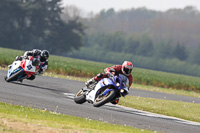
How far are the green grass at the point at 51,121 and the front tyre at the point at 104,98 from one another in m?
1.82

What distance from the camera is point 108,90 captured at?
13.7 meters

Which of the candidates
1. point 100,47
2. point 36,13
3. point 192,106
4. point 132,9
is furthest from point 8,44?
point 192,106

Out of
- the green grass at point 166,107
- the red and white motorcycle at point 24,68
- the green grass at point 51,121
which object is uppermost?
the red and white motorcycle at point 24,68

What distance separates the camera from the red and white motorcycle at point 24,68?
59.5 feet

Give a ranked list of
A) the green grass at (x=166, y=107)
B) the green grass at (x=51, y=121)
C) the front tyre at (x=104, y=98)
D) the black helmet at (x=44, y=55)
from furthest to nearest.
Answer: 1. the black helmet at (x=44, y=55)
2. the green grass at (x=166, y=107)
3. the front tyre at (x=104, y=98)
4. the green grass at (x=51, y=121)

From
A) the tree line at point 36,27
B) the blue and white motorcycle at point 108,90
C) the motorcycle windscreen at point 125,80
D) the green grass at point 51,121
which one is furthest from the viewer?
the tree line at point 36,27

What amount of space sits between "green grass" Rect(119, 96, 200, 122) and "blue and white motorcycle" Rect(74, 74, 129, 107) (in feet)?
16.8

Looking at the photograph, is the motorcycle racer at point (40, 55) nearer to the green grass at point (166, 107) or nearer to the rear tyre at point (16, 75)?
the rear tyre at point (16, 75)

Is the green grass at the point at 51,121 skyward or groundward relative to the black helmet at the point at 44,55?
groundward

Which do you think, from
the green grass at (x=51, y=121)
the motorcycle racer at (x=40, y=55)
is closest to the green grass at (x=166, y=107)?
the motorcycle racer at (x=40, y=55)

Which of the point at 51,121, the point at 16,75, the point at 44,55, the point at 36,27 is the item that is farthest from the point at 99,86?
the point at 36,27

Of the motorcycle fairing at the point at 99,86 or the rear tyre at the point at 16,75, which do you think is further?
the rear tyre at the point at 16,75

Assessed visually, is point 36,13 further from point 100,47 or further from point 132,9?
point 132,9

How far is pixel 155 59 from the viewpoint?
89.2 m
